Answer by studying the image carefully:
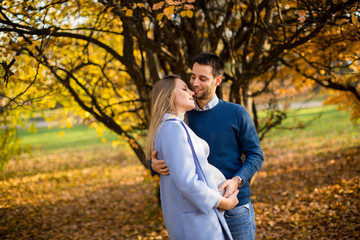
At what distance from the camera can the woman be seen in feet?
5.98

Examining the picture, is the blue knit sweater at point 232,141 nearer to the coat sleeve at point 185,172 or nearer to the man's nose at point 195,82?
the man's nose at point 195,82

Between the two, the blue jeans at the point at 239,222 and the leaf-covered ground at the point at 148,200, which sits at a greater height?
the blue jeans at the point at 239,222

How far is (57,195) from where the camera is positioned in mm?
8352

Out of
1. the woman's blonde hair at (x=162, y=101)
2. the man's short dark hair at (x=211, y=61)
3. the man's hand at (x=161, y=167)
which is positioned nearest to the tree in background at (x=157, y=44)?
the man's short dark hair at (x=211, y=61)

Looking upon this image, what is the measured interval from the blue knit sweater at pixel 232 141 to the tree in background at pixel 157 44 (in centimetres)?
122

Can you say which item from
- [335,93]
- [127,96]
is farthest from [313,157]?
[127,96]

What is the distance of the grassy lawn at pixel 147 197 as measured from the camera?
499cm

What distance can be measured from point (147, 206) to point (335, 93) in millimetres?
5414

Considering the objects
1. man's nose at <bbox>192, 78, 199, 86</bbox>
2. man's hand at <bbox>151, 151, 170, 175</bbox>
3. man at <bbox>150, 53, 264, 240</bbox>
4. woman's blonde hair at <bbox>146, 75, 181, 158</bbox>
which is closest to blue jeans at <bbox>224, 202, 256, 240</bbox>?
man at <bbox>150, 53, 264, 240</bbox>

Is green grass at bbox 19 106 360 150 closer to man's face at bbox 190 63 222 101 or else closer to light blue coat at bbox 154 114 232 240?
man's face at bbox 190 63 222 101

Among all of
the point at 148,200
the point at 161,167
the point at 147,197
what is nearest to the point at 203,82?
the point at 161,167

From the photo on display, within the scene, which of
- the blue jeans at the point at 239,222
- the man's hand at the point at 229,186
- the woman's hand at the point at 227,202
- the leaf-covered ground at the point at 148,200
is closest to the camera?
the woman's hand at the point at 227,202

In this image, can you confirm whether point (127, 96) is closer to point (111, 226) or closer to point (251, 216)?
point (111, 226)

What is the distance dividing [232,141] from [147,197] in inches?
237
